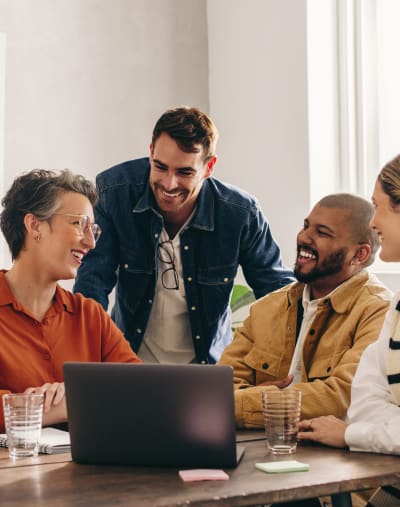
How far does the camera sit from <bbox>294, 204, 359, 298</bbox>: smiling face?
2.50 meters

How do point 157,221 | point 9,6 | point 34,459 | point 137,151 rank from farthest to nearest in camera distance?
point 137,151, point 9,6, point 157,221, point 34,459

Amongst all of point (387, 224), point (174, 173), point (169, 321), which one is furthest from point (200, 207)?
point (387, 224)

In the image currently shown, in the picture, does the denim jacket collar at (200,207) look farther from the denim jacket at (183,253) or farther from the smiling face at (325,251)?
the smiling face at (325,251)

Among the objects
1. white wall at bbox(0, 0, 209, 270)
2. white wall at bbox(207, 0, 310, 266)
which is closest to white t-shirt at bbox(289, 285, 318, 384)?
white wall at bbox(207, 0, 310, 266)

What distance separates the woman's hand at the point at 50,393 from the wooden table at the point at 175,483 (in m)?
0.32

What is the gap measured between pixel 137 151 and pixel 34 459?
2573mm

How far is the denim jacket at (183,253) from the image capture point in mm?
2953

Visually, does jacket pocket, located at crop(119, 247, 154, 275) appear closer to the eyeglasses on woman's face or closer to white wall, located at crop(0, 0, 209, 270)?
the eyeglasses on woman's face

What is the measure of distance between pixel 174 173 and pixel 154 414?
1254mm

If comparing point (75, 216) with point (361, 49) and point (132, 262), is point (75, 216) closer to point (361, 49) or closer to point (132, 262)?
point (132, 262)

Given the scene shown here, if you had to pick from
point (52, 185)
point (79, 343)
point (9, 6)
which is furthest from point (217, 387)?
point (9, 6)

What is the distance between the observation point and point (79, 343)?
2334 mm

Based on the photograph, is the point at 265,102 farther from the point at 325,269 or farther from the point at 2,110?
the point at 325,269

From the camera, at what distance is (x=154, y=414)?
5.26 feet
